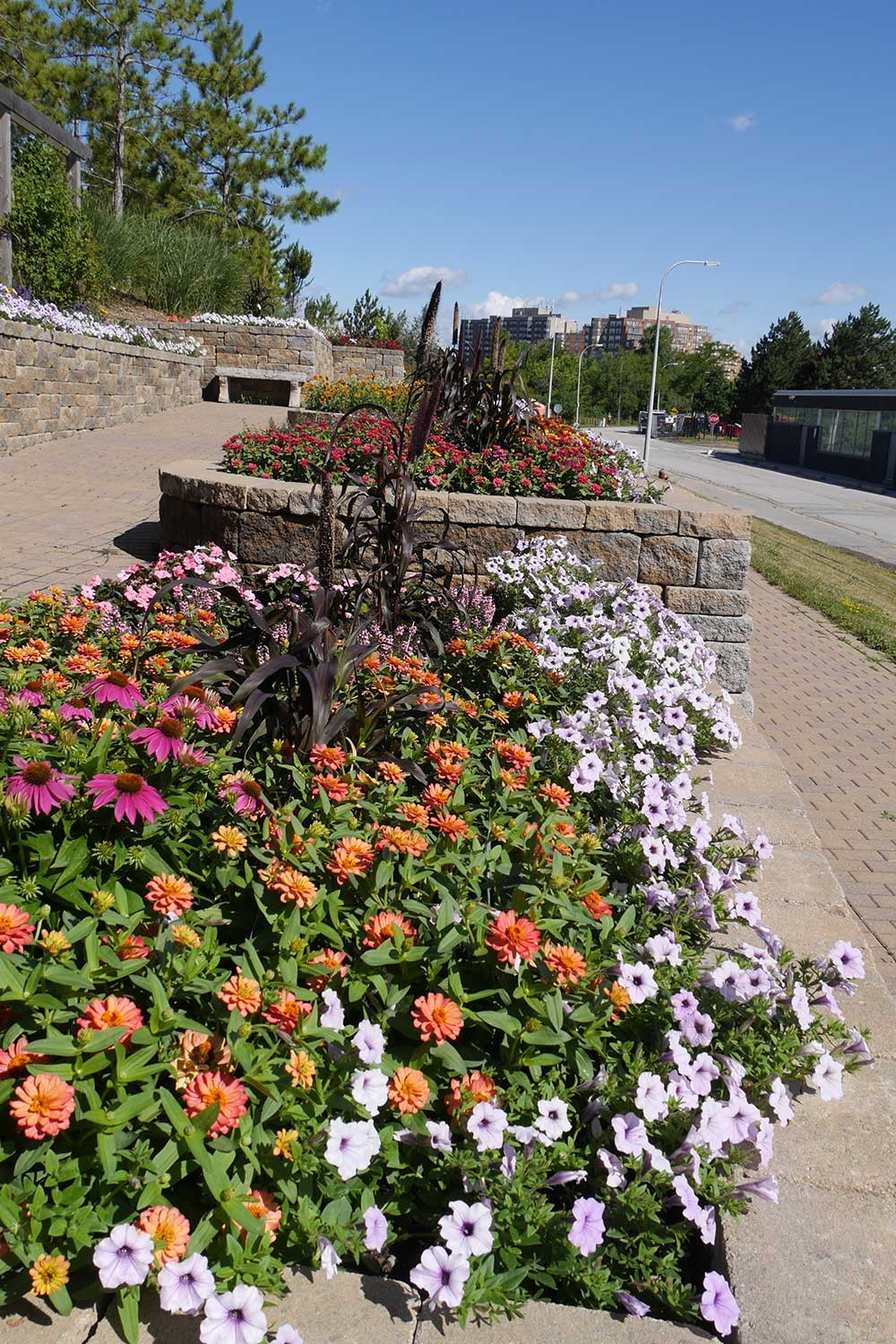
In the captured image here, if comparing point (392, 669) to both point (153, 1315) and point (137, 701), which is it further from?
point (153, 1315)

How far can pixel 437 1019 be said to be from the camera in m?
1.71

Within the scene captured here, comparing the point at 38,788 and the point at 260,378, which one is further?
the point at 260,378

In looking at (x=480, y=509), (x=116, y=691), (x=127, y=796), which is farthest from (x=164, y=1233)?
(x=480, y=509)

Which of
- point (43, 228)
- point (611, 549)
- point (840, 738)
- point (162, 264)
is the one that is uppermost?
point (162, 264)

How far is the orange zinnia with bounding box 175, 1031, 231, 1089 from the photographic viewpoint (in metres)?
1.57

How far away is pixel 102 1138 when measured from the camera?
1463 mm

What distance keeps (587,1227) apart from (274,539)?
428cm

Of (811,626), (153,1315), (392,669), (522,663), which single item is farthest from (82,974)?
(811,626)

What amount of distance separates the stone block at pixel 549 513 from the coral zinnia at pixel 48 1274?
4525 millimetres

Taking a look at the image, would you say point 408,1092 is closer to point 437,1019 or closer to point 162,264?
point 437,1019

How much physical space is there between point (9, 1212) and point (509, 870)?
3.69 ft

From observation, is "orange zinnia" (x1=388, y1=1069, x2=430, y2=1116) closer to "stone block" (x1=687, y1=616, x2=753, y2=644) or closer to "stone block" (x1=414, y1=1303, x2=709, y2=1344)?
"stone block" (x1=414, y1=1303, x2=709, y2=1344)

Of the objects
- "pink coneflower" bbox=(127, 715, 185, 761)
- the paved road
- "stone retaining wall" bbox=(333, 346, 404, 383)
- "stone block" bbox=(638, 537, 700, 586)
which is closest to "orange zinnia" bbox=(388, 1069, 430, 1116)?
"pink coneflower" bbox=(127, 715, 185, 761)

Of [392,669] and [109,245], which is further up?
[109,245]
